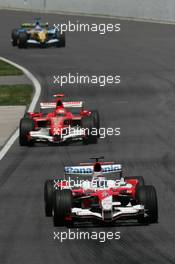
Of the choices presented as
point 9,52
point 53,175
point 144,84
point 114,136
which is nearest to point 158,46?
point 9,52

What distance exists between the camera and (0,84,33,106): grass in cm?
3703

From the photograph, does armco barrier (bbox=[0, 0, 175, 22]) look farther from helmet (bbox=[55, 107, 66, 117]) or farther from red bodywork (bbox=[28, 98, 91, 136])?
helmet (bbox=[55, 107, 66, 117])

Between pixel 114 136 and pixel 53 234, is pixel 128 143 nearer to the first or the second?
pixel 114 136

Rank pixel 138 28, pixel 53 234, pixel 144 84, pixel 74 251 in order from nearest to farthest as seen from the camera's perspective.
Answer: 1. pixel 74 251
2. pixel 53 234
3. pixel 144 84
4. pixel 138 28

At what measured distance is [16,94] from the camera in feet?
127

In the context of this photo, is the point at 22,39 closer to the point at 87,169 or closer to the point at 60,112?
the point at 60,112

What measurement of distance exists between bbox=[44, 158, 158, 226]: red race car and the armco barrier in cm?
4012

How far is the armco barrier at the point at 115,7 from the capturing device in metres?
60.6

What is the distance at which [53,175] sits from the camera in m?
24.0

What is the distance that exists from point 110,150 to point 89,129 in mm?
1195

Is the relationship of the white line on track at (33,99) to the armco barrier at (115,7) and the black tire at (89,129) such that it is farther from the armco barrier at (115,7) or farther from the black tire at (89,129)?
the armco barrier at (115,7)

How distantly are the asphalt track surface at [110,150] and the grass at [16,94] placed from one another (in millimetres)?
783

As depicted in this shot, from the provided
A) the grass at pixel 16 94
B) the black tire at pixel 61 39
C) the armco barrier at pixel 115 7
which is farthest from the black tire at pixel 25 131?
the armco barrier at pixel 115 7

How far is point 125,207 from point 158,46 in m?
34.5
